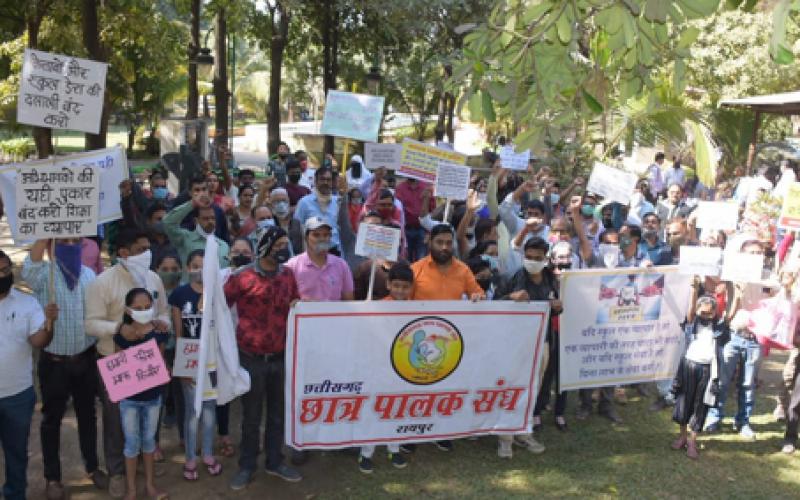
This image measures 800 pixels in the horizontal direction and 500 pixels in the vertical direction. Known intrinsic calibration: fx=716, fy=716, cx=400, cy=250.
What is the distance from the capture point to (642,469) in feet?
18.7

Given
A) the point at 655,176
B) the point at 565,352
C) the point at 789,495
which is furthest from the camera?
the point at 655,176

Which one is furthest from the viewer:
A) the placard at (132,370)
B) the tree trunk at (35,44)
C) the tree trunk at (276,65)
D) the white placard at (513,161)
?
the tree trunk at (276,65)

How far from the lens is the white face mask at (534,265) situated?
5766 mm

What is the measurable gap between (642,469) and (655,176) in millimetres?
11211

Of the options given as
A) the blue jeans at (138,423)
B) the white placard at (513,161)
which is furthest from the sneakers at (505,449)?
the white placard at (513,161)

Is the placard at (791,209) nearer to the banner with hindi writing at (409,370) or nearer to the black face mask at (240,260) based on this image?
the banner with hindi writing at (409,370)

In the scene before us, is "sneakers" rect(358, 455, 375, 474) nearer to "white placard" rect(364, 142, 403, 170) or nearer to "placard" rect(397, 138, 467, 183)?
"placard" rect(397, 138, 467, 183)

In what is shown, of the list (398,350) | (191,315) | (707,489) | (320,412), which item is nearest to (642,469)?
(707,489)

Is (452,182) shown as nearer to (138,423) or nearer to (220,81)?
(138,423)

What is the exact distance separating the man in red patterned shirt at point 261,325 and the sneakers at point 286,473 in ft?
0.59

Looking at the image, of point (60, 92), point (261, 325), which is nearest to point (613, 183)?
point (261, 325)

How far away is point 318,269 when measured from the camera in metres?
5.41

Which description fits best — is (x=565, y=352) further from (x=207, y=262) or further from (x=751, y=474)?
(x=207, y=262)

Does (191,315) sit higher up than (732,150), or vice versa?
(732,150)
